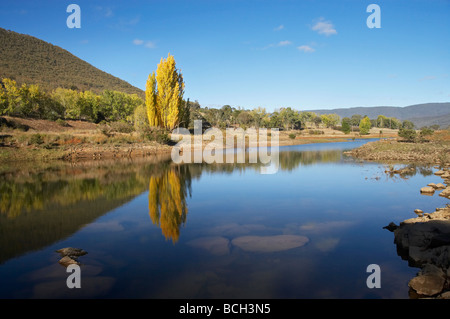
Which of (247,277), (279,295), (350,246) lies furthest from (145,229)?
(350,246)

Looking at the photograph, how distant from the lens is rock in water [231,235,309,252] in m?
7.19

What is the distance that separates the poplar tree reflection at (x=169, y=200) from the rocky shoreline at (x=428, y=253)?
17.6 ft

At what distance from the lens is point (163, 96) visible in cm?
3662

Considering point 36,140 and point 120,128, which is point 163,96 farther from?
point 36,140

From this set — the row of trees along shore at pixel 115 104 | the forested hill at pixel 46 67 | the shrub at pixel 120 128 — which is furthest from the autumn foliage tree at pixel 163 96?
the forested hill at pixel 46 67

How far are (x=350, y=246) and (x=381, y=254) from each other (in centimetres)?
71

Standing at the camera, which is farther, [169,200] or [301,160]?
[301,160]

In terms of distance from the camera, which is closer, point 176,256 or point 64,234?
point 176,256

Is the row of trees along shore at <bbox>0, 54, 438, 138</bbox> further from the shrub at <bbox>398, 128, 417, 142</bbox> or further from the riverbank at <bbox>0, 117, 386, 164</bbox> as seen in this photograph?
the shrub at <bbox>398, 128, 417, 142</bbox>

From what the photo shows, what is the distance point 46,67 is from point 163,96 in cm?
6384

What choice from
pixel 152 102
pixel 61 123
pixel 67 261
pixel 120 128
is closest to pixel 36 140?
pixel 120 128

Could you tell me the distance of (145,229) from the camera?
8.81 m
